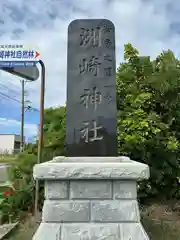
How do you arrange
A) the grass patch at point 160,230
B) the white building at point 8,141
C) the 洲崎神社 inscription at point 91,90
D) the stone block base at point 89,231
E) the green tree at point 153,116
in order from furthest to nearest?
1. the white building at point 8,141
2. the green tree at point 153,116
3. the grass patch at point 160,230
4. the 洲崎神社 inscription at point 91,90
5. the stone block base at point 89,231

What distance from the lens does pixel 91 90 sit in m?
3.47

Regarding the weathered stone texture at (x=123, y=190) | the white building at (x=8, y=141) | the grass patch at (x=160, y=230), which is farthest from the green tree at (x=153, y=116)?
the white building at (x=8, y=141)

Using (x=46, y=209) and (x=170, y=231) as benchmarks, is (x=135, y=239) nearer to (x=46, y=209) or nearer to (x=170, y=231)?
(x=46, y=209)

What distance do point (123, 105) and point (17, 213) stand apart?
3.01 metres

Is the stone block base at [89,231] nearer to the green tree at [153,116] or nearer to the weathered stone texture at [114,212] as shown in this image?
the weathered stone texture at [114,212]

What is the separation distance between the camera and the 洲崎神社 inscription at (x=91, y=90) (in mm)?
3406

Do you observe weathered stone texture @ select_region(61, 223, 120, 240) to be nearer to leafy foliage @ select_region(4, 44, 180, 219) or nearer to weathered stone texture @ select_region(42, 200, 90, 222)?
weathered stone texture @ select_region(42, 200, 90, 222)

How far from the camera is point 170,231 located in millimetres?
4457

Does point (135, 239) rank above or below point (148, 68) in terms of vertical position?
below

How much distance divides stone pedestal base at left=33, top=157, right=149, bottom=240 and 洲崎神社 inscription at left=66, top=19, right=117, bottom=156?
30.2 inches

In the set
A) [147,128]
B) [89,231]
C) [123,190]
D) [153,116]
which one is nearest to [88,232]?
[89,231]

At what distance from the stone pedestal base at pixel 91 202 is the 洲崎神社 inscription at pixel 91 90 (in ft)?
2.52

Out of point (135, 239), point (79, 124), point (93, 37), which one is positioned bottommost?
point (135, 239)

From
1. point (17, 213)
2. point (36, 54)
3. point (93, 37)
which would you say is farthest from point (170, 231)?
point (36, 54)
